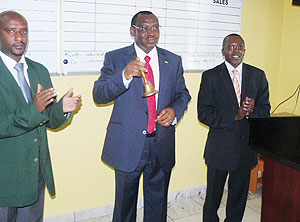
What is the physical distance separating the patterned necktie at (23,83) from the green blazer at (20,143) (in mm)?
28

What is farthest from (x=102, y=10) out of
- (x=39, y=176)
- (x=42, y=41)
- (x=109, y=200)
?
(x=109, y=200)

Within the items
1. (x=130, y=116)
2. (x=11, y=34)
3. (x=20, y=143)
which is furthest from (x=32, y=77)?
(x=130, y=116)

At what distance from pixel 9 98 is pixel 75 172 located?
1.27 metres

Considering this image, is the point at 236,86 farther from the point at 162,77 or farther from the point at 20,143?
the point at 20,143

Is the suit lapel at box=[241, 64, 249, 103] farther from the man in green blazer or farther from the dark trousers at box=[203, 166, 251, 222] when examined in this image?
the man in green blazer

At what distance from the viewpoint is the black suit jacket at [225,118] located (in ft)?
7.89

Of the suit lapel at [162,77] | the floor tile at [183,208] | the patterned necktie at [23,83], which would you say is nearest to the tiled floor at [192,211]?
the floor tile at [183,208]

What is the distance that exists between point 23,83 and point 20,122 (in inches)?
10.4

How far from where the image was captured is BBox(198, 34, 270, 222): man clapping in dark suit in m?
2.41

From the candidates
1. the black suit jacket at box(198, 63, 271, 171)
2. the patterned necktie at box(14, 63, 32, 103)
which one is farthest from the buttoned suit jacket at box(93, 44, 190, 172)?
the patterned necktie at box(14, 63, 32, 103)

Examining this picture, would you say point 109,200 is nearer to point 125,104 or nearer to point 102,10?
point 125,104

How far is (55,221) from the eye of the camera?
2812 millimetres

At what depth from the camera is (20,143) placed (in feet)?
5.88

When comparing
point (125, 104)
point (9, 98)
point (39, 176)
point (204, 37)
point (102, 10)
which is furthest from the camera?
point (204, 37)
